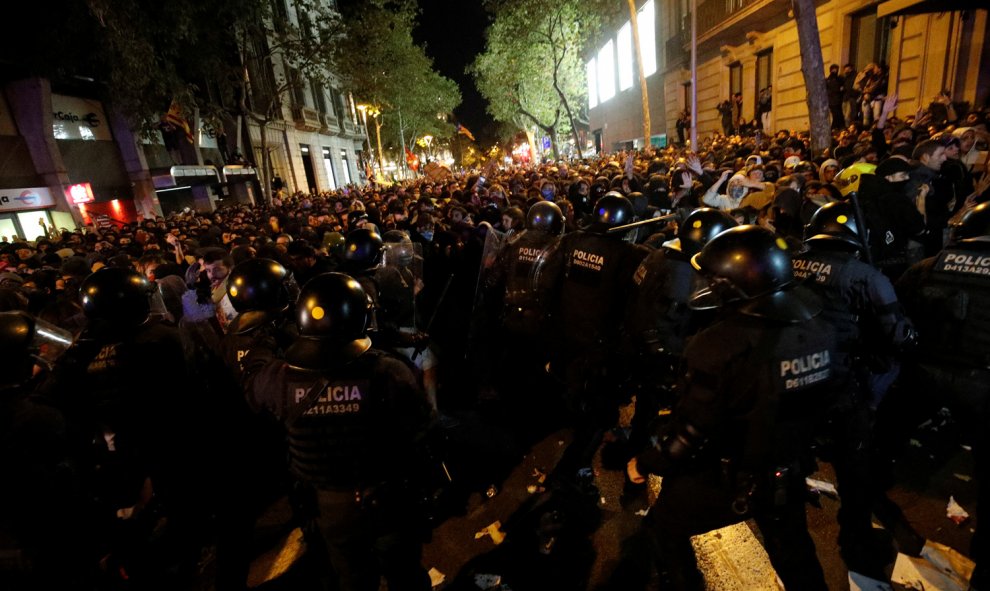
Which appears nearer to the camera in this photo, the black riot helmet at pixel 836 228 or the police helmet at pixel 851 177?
the black riot helmet at pixel 836 228

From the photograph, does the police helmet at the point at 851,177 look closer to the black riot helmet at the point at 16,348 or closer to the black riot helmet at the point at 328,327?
the black riot helmet at the point at 328,327

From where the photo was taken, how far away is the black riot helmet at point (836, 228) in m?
3.14

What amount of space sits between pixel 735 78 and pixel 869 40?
916 cm

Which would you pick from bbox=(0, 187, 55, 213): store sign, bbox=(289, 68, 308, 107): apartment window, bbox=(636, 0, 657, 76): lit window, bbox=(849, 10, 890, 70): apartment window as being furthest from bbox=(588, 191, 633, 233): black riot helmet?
bbox=(289, 68, 308, 107): apartment window

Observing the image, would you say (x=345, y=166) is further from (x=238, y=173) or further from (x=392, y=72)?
(x=238, y=173)

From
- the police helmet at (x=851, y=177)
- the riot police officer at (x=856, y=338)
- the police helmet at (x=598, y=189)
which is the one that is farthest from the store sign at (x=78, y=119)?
the riot police officer at (x=856, y=338)

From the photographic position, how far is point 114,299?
125 inches

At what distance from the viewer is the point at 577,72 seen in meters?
44.9

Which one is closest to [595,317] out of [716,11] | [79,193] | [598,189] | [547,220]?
[547,220]

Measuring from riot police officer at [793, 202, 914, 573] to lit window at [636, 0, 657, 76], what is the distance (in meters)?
32.8

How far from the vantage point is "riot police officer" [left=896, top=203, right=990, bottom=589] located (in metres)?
2.64

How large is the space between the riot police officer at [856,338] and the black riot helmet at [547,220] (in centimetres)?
203

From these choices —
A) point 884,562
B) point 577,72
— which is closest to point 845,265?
→ point 884,562

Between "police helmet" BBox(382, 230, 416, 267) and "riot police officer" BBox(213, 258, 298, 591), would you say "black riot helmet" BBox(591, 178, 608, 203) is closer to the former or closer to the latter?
"police helmet" BBox(382, 230, 416, 267)
